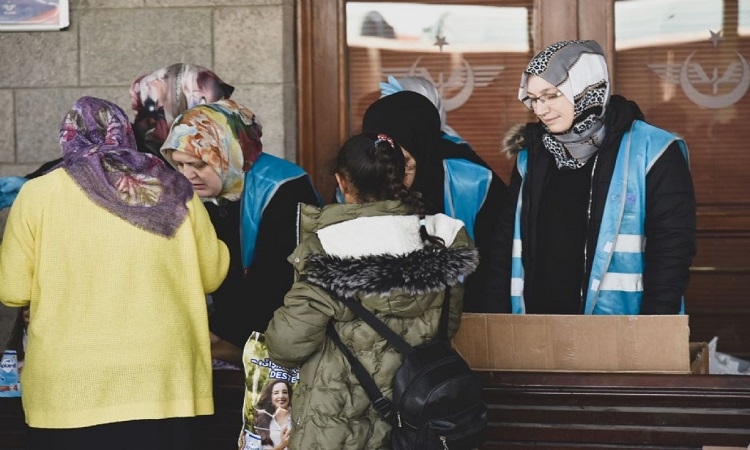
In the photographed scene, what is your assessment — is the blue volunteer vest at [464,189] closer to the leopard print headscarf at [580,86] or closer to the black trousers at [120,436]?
the leopard print headscarf at [580,86]

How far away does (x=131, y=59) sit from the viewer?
5605 mm

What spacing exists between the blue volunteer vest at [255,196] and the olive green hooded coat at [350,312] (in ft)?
2.73

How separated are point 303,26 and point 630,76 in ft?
5.66

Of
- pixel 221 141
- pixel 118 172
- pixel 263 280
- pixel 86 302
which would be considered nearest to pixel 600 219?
pixel 263 280

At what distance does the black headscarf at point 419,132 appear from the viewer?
407 centimetres

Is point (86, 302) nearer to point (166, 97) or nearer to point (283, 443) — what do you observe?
point (283, 443)

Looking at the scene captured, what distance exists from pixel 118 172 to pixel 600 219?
1.64 metres

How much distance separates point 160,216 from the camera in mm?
3367

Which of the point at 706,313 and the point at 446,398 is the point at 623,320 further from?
the point at 706,313

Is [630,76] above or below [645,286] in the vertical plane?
above

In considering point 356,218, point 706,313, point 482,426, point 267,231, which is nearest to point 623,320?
point 482,426

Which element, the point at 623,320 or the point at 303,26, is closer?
the point at 623,320

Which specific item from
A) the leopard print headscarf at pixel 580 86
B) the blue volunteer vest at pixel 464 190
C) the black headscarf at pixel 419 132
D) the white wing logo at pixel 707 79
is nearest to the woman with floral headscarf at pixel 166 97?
the black headscarf at pixel 419 132

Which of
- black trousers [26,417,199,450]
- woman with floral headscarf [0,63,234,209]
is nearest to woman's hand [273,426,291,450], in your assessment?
black trousers [26,417,199,450]
